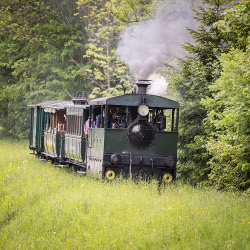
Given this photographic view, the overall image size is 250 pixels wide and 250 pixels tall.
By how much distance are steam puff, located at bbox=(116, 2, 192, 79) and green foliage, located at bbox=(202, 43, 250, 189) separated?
5935 mm

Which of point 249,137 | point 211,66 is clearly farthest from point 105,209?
point 211,66

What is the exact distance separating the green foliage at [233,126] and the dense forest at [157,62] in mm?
29

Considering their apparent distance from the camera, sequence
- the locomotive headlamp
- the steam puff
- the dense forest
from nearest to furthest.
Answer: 1. the locomotive headlamp
2. the dense forest
3. the steam puff

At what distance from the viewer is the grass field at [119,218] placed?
761 cm

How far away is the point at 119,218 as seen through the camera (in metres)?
9.23

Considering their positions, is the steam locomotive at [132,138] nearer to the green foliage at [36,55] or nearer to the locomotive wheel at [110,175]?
the locomotive wheel at [110,175]

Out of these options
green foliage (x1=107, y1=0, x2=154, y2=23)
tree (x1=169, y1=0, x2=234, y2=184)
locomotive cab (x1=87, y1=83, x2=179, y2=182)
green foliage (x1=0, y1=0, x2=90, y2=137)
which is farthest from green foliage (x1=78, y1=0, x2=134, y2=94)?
locomotive cab (x1=87, y1=83, x2=179, y2=182)

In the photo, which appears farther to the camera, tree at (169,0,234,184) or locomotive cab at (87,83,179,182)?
tree at (169,0,234,184)

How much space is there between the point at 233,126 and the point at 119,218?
221 inches

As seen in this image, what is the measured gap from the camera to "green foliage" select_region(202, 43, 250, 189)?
12047 mm

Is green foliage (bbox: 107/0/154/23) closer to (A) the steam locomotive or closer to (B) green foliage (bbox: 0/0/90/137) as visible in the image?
(B) green foliage (bbox: 0/0/90/137)

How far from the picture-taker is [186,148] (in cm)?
1738

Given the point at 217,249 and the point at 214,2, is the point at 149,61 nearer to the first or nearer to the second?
the point at 214,2

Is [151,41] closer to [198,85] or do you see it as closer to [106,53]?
[198,85]
